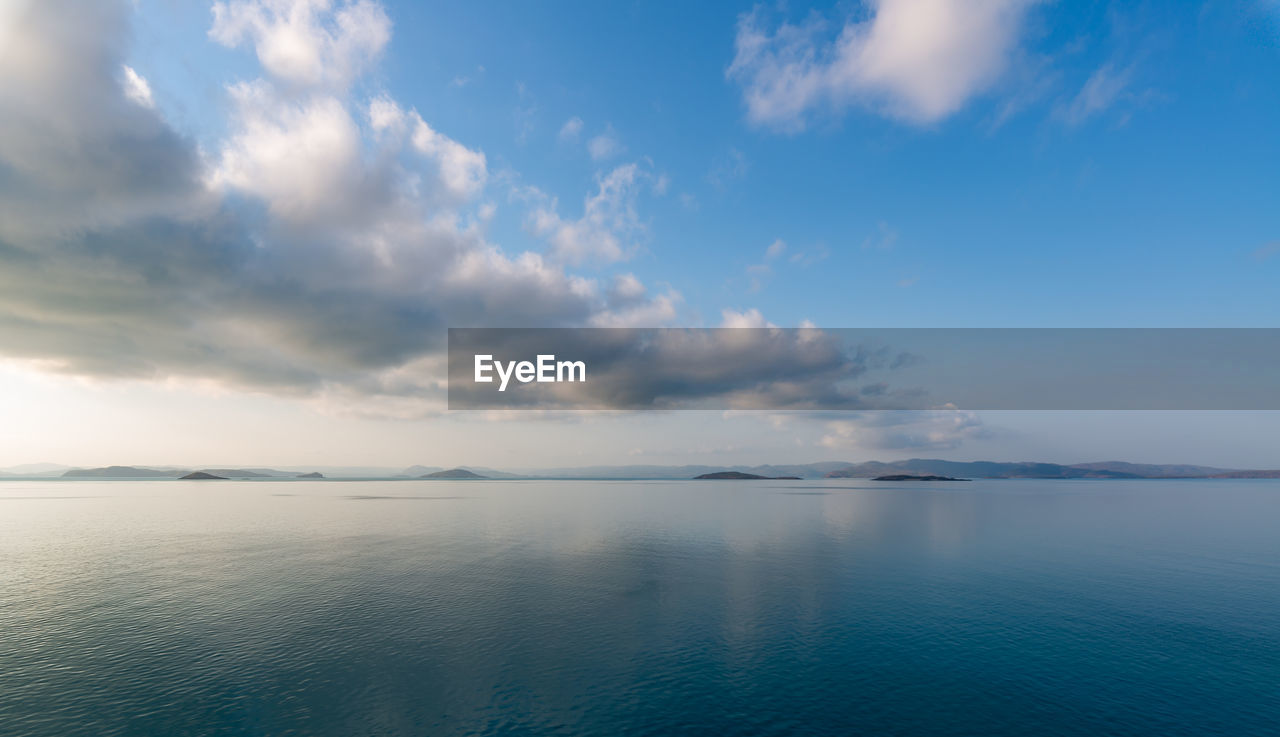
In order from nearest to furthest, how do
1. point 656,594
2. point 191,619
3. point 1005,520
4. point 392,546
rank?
point 191,619 → point 656,594 → point 392,546 → point 1005,520

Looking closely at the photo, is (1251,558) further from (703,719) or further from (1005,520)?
(703,719)

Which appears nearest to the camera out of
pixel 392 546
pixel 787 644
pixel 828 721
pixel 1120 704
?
pixel 828 721

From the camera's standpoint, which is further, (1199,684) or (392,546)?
(392,546)

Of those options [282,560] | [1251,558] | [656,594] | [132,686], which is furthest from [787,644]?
[1251,558]

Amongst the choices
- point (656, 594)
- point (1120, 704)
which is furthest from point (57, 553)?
point (1120, 704)

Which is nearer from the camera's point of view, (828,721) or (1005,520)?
(828,721)

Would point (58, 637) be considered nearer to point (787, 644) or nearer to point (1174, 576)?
point (787, 644)
